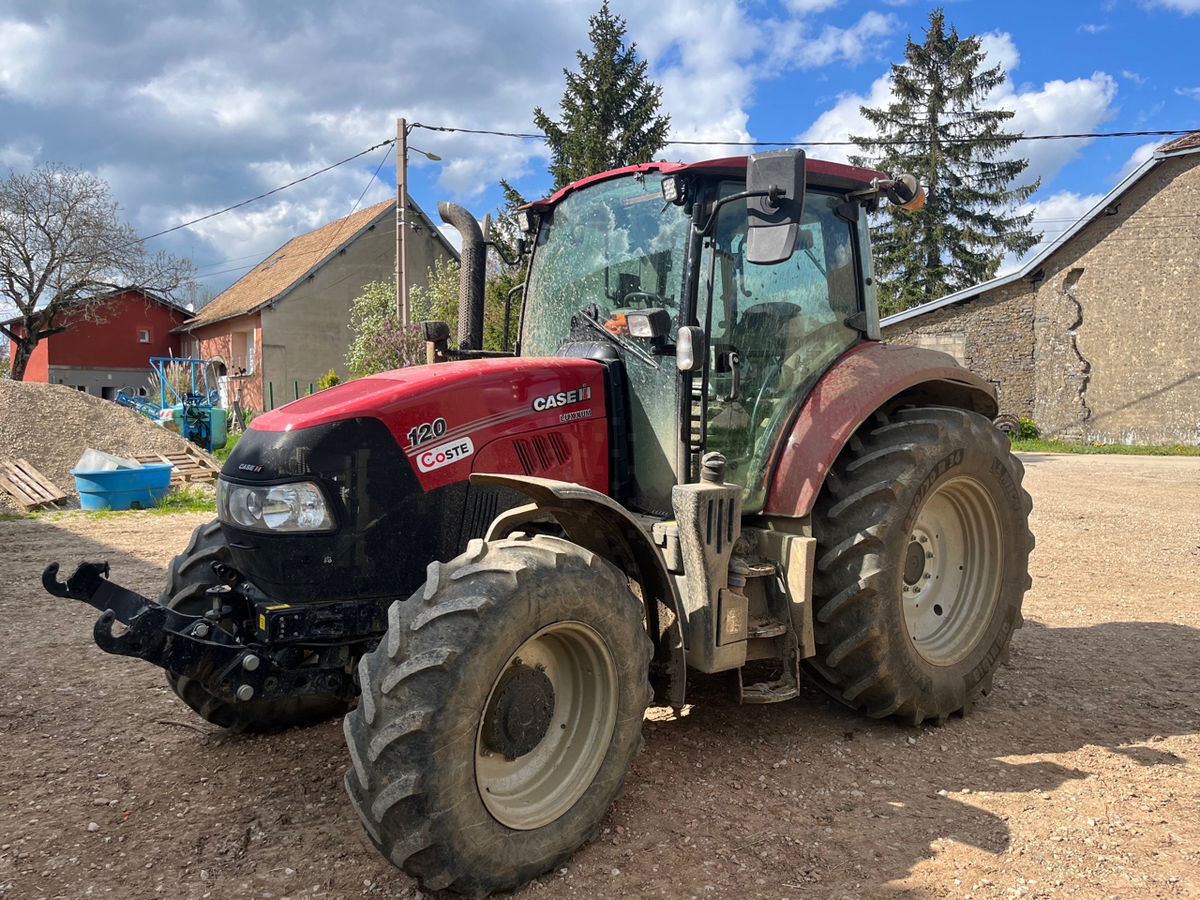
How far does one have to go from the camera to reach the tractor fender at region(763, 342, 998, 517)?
3.61 metres

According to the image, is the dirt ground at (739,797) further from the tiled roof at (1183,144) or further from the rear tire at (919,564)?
the tiled roof at (1183,144)

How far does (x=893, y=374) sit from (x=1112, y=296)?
21.6 metres

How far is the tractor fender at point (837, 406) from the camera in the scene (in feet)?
11.8

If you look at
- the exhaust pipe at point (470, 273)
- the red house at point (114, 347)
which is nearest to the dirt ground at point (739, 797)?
the exhaust pipe at point (470, 273)

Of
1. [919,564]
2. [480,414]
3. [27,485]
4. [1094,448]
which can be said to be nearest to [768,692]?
[919,564]

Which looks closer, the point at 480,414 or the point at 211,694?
the point at 480,414

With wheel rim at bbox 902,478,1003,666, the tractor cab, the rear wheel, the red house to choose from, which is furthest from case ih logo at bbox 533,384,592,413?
the red house

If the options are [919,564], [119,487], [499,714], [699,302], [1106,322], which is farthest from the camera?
[1106,322]

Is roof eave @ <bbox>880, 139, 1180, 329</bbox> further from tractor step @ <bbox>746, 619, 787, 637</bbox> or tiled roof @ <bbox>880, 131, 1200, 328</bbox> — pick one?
tractor step @ <bbox>746, 619, 787, 637</bbox>

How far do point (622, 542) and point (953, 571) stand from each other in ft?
6.59

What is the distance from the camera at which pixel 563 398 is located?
3449 mm

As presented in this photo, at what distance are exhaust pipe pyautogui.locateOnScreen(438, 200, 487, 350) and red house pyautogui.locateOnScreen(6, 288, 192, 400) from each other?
3433 cm

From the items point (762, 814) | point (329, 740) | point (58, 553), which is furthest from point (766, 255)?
point (58, 553)

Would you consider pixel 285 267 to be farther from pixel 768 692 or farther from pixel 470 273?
pixel 768 692
